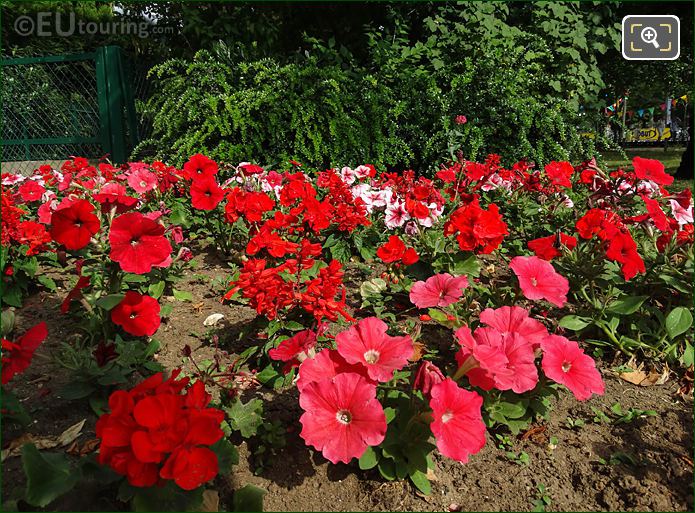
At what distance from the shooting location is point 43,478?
44.3 inches

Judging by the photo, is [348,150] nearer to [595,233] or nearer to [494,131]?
[494,131]

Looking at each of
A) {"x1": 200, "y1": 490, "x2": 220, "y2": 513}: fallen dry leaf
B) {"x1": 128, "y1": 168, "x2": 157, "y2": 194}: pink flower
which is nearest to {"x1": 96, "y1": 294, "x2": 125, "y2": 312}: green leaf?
{"x1": 200, "y1": 490, "x2": 220, "y2": 513}: fallen dry leaf

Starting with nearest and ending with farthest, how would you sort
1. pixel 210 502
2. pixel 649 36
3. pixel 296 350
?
1. pixel 210 502
2. pixel 296 350
3. pixel 649 36

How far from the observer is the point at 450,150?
5098 millimetres

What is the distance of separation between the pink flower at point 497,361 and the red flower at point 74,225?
1.27 meters

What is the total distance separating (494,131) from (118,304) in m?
4.71

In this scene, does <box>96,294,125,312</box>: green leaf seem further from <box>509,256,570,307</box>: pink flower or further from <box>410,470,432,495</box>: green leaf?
<box>509,256,570,307</box>: pink flower

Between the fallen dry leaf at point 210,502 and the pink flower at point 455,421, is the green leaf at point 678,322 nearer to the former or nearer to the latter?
the pink flower at point 455,421

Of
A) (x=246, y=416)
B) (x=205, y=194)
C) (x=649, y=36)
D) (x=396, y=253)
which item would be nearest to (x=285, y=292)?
(x=246, y=416)

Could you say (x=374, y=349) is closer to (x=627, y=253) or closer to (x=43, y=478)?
(x=43, y=478)

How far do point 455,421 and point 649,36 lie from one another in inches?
119

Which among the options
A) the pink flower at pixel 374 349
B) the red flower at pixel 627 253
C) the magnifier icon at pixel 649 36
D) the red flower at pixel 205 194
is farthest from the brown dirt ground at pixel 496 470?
the magnifier icon at pixel 649 36

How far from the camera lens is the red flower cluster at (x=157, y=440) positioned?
40.5 inches

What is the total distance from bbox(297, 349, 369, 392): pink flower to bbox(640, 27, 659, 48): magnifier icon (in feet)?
9.37
